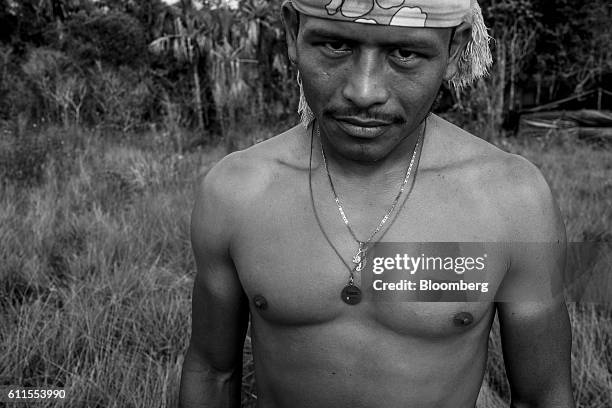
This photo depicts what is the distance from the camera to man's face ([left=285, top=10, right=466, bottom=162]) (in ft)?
3.63

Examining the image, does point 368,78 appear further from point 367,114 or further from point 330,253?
point 330,253

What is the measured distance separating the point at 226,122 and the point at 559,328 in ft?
31.5

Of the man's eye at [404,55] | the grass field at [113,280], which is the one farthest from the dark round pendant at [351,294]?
the grass field at [113,280]

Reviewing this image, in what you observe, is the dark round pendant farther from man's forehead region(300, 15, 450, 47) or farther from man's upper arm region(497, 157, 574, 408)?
man's forehead region(300, 15, 450, 47)

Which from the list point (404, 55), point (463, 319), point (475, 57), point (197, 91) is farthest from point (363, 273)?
point (197, 91)

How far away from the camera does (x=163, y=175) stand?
5.34 metres

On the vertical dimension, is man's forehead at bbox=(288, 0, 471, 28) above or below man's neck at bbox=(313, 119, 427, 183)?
above

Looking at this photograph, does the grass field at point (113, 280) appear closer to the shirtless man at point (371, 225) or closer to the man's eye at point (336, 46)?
the shirtless man at point (371, 225)

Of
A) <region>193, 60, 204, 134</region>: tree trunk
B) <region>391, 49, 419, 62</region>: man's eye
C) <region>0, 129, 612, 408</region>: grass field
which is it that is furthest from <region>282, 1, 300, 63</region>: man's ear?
<region>193, 60, 204, 134</region>: tree trunk

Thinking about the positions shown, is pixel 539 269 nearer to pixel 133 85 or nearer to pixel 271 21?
pixel 133 85

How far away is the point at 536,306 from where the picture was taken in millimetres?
1262

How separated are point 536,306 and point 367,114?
525mm

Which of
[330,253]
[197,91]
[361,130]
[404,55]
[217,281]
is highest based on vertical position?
[404,55]

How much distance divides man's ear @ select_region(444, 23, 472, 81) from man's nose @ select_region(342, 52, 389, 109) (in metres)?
0.18
